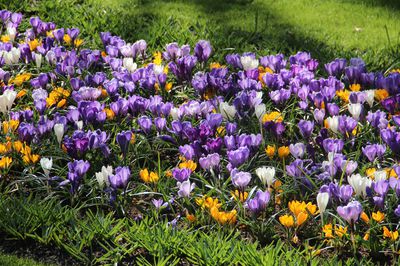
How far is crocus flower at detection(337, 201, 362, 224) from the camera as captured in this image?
11.3ft

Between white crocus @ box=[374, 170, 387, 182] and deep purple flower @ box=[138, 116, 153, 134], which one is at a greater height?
white crocus @ box=[374, 170, 387, 182]

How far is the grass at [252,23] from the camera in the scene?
5.92m

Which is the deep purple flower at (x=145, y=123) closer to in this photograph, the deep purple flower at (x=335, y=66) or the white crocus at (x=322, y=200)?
the white crocus at (x=322, y=200)

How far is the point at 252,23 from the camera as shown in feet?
21.0

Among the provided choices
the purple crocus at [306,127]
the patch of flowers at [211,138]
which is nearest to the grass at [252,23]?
the patch of flowers at [211,138]

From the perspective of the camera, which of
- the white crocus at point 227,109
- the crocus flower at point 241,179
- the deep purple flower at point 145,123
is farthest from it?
the white crocus at point 227,109

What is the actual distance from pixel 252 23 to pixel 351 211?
10.6ft

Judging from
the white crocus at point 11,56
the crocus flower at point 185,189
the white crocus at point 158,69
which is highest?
the crocus flower at point 185,189

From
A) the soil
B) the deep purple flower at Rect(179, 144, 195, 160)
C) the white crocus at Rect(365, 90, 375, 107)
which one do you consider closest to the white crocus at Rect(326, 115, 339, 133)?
the white crocus at Rect(365, 90, 375, 107)

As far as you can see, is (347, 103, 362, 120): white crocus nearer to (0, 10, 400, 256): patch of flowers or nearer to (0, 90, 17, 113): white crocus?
(0, 10, 400, 256): patch of flowers

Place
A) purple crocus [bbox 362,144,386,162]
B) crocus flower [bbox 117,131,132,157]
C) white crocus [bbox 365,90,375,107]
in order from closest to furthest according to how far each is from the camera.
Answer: purple crocus [bbox 362,144,386,162] < crocus flower [bbox 117,131,132,157] < white crocus [bbox 365,90,375,107]

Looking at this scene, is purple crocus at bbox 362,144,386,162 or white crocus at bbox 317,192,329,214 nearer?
white crocus at bbox 317,192,329,214

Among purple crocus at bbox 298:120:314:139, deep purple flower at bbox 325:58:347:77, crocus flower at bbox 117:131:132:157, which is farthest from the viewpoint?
deep purple flower at bbox 325:58:347:77

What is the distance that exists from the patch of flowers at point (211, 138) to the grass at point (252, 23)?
0.38 metres
